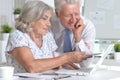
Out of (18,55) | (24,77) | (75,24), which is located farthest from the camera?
(75,24)

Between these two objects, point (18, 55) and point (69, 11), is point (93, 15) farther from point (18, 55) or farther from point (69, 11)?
point (18, 55)

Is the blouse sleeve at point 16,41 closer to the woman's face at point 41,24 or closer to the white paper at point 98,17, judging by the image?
the woman's face at point 41,24

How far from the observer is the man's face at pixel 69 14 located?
1731 millimetres

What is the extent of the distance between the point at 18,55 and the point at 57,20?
499 mm

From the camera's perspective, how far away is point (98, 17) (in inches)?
131

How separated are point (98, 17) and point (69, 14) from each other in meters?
1.63

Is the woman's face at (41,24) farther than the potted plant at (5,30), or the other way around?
the potted plant at (5,30)

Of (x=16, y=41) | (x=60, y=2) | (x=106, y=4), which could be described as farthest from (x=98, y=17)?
(x=16, y=41)

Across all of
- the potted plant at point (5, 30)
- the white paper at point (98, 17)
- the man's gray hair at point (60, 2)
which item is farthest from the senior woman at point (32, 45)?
the potted plant at point (5, 30)

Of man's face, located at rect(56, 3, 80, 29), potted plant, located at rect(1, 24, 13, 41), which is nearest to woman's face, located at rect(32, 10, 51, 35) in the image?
man's face, located at rect(56, 3, 80, 29)

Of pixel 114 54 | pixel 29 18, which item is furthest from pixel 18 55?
pixel 114 54

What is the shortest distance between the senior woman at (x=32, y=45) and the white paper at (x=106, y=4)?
5.41 feet

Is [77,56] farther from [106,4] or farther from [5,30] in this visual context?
[5,30]

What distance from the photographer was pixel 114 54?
2572 mm
